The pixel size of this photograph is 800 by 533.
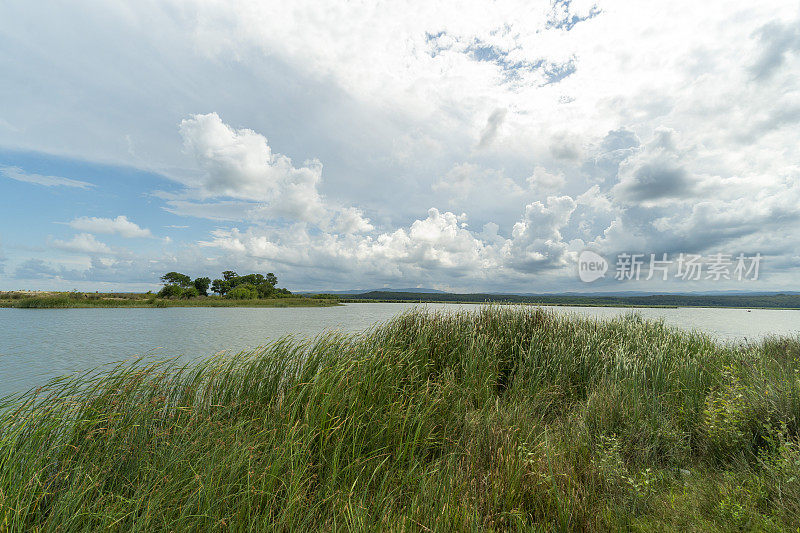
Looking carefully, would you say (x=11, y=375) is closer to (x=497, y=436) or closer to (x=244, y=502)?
(x=244, y=502)

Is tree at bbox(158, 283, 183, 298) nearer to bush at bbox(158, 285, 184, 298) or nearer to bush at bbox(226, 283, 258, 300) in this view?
bush at bbox(158, 285, 184, 298)

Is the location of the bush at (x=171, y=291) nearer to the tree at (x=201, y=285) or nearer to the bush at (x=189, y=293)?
the bush at (x=189, y=293)

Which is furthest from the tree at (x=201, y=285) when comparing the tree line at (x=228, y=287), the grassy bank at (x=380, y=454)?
the grassy bank at (x=380, y=454)

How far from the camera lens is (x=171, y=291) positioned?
74062 millimetres

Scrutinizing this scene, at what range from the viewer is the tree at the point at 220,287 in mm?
90750

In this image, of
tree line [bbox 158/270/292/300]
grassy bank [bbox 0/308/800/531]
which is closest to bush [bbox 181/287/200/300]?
tree line [bbox 158/270/292/300]

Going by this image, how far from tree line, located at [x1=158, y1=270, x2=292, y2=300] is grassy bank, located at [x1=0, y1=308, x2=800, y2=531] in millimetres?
80466

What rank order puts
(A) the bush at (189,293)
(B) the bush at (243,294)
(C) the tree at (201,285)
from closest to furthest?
(A) the bush at (189,293) → (B) the bush at (243,294) → (C) the tree at (201,285)

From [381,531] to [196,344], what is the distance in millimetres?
20608

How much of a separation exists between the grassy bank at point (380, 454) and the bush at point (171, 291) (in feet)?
268

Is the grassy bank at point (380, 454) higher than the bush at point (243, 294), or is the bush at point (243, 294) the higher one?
the bush at point (243, 294)

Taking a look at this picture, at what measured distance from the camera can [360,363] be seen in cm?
677

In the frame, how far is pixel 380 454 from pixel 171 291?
85.8 m

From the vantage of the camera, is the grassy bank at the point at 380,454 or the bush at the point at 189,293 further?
the bush at the point at 189,293
